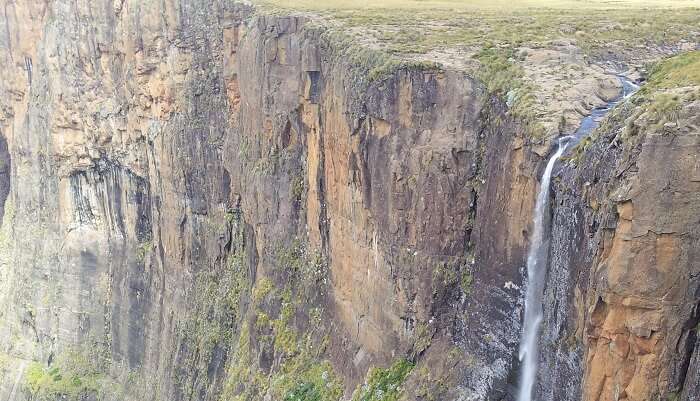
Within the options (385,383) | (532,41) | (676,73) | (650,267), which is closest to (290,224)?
(385,383)

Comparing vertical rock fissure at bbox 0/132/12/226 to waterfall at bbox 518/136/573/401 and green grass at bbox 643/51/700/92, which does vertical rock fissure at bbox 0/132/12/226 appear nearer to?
waterfall at bbox 518/136/573/401

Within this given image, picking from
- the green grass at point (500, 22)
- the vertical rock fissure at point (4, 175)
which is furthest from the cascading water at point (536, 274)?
the vertical rock fissure at point (4, 175)

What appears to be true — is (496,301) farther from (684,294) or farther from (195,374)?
(195,374)

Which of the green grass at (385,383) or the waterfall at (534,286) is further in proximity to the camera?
the green grass at (385,383)

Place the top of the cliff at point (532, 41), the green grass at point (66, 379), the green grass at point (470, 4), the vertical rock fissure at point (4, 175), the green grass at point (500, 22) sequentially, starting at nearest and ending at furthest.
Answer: the top of the cliff at point (532, 41), the green grass at point (500, 22), the green grass at point (470, 4), the green grass at point (66, 379), the vertical rock fissure at point (4, 175)

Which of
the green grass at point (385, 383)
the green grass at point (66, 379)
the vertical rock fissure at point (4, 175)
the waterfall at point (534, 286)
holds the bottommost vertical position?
the green grass at point (66, 379)

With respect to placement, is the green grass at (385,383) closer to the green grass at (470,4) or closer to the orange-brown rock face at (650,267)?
the orange-brown rock face at (650,267)
